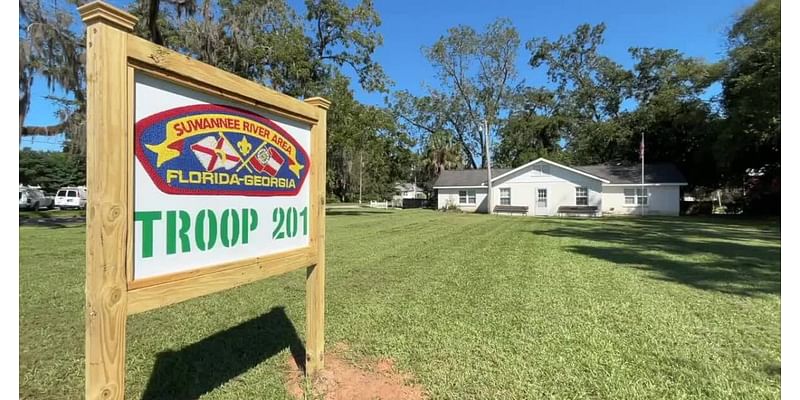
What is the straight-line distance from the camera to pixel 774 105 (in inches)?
747

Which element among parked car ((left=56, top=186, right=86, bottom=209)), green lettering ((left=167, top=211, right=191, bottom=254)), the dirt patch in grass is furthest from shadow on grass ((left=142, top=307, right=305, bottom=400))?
parked car ((left=56, top=186, right=86, bottom=209))

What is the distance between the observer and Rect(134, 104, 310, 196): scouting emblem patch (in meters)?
1.96

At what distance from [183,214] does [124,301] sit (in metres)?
0.48

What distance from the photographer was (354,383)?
9.92 feet

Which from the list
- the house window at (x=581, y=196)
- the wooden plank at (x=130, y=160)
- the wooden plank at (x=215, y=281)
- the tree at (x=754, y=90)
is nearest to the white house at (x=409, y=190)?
the house window at (x=581, y=196)

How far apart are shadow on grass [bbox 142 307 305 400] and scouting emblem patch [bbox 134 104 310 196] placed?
4.89 ft

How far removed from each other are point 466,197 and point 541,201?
6218 millimetres

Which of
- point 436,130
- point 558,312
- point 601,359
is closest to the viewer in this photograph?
point 601,359

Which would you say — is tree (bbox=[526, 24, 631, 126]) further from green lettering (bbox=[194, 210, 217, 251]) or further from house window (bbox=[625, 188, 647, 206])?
green lettering (bbox=[194, 210, 217, 251])

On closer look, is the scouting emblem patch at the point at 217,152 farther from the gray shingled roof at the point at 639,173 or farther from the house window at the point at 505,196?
the gray shingled roof at the point at 639,173

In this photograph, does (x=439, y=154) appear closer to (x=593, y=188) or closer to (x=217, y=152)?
(x=593, y=188)

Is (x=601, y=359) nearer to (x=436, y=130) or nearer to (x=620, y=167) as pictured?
(x=620, y=167)

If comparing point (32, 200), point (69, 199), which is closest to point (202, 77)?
point (32, 200)

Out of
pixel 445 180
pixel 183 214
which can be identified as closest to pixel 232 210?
pixel 183 214
